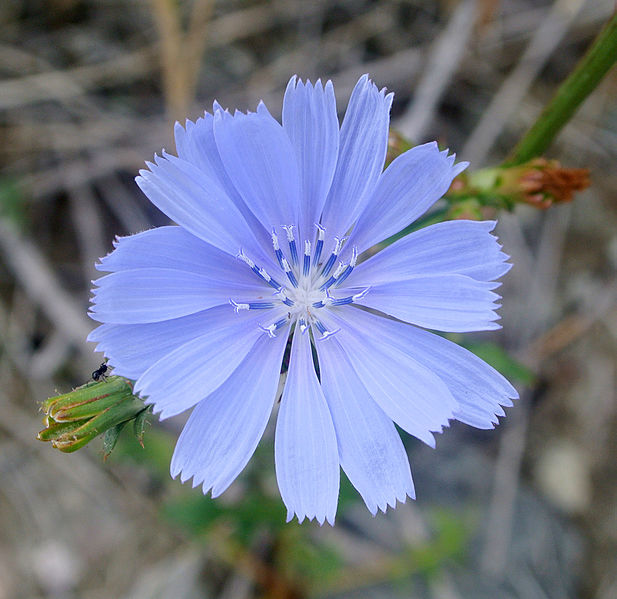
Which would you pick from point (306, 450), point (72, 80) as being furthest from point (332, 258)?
point (72, 80)

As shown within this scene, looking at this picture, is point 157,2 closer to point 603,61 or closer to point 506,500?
point 603,61

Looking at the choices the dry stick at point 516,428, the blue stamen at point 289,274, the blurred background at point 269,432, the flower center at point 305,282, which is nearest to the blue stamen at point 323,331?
the flower center at point 305,282

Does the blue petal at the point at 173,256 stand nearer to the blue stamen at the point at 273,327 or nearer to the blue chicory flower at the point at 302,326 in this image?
the blue chicory flower at the point at 302,326

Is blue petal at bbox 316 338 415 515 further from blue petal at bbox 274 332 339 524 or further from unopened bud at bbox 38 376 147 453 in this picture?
unopened bud at bbox 38 376 147 453

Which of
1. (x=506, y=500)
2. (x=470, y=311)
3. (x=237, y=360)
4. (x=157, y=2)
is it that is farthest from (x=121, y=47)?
(x=506, y=500)

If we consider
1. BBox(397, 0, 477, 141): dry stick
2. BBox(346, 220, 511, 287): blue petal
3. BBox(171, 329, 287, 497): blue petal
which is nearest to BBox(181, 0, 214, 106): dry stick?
BBox(397, 0, 477, 141): dry stick
